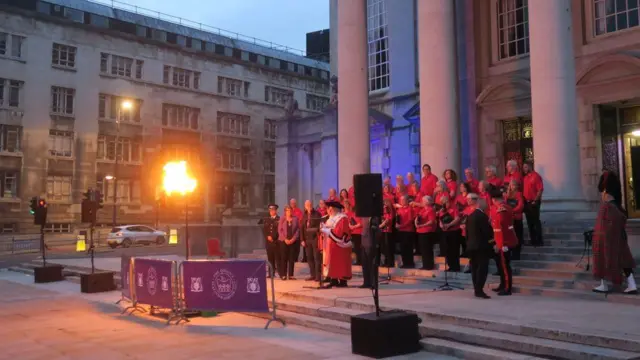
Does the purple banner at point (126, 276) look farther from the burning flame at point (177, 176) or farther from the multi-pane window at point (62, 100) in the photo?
the multi-pane window at point (62, 100)

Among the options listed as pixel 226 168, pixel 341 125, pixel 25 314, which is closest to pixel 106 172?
pixel 226 168

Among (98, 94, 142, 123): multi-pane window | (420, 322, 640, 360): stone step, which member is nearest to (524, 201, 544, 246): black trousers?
(420, 322, 640, 360): stone step

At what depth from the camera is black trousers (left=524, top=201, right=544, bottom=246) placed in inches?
513

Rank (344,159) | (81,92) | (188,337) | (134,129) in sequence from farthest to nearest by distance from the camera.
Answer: (134,129) → (81,92) → (344,159) → (188,337)

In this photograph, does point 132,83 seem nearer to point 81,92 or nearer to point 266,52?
point 81,92

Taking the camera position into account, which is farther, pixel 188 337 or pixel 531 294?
pixel 531 294

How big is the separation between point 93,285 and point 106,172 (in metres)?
35.8

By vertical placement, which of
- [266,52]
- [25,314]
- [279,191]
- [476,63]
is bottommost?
[25,314]

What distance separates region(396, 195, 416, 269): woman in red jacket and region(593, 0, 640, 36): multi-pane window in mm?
9046

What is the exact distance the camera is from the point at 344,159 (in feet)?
65.4

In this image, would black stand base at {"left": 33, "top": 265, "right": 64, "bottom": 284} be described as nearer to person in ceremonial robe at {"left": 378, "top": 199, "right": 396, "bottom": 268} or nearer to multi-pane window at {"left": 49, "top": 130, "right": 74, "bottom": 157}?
person in ceremonial robe at {"left": 378, "top": 199, "right": 396, "bottom": 268}

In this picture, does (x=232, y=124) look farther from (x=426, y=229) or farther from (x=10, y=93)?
(x=426, y=229)

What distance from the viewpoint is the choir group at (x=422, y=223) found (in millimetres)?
12312

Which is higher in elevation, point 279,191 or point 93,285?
point 279,191
